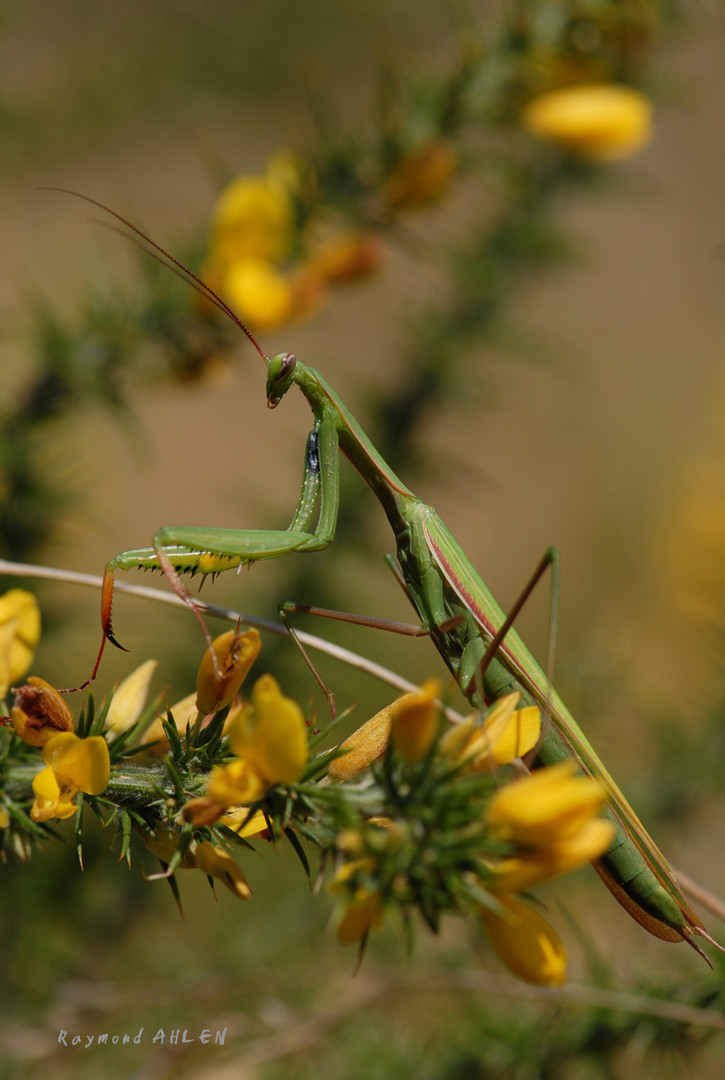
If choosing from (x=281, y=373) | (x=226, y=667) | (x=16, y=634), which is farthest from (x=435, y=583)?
(x=16, y=634)

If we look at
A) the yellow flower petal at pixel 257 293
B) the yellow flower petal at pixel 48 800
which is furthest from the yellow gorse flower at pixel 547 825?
the yellow flower petal at pixel 257 293

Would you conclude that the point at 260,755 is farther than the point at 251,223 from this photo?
No

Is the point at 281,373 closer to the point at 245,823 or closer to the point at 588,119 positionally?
the point at 588,119

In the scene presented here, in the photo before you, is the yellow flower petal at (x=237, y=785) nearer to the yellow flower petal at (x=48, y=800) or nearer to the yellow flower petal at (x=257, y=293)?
the yellow flower petal at (x=48, y=800)

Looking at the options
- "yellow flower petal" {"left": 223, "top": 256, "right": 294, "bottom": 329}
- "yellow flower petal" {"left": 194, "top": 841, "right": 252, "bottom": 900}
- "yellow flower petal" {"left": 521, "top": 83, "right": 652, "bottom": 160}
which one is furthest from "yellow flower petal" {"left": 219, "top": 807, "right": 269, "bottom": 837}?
"yellow flower petal" {"left": 521, "top": 83, "right": 652, "bottom": 160}

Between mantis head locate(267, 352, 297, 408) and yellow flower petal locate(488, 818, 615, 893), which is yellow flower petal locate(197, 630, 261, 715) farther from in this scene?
mantis head locate(267, 352, 297, 408)

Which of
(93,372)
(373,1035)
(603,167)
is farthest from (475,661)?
(603,167)

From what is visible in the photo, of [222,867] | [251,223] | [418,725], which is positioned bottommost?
[222,867]
